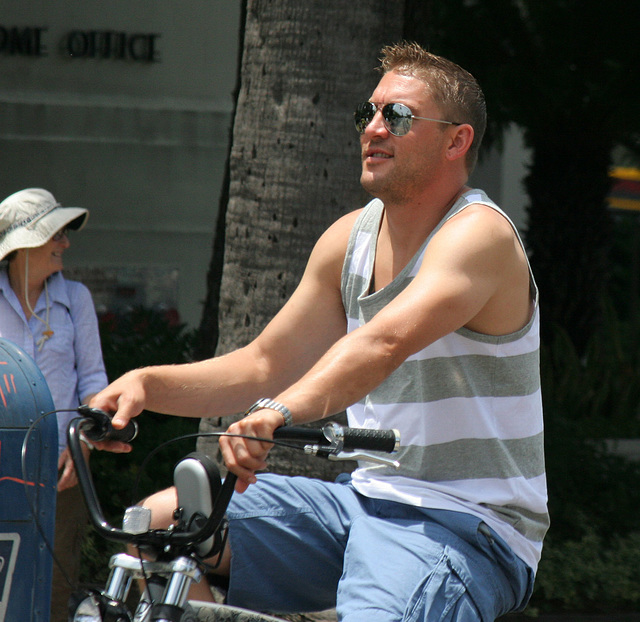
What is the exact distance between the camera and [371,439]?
1933 mm

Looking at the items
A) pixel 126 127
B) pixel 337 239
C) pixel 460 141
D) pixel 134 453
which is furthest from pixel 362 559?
pixel 126 127

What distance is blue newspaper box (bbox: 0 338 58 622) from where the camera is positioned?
3090mm

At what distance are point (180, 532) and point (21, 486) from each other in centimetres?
139

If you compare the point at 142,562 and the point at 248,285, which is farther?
the point at 248,285

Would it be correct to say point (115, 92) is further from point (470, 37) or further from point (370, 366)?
point (370, 366)

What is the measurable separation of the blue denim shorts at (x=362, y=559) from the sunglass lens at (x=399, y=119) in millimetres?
932

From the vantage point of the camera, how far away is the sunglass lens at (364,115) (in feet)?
8.69

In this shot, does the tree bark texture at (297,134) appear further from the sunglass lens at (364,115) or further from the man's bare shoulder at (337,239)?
the sunglass lens at (364,115)

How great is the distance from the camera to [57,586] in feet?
13.8

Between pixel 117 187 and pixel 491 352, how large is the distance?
8610 millimetres

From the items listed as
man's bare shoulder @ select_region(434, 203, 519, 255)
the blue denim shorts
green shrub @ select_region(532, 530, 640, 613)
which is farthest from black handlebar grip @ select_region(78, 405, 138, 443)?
green shrub @ select_region(532, 530, 640, 613)

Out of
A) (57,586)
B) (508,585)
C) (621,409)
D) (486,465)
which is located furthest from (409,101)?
(621,409)

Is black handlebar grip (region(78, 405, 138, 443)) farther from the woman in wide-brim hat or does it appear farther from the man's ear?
the woman in wide-brim hat

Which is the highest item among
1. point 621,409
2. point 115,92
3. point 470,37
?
point 470,37
